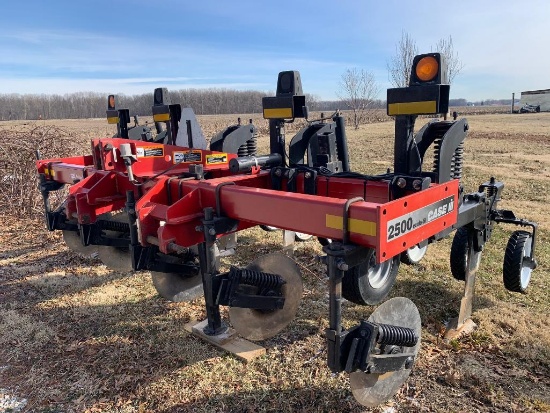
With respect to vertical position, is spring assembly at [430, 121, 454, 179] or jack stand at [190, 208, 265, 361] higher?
spring assembly at [430, 121, 454, 179]

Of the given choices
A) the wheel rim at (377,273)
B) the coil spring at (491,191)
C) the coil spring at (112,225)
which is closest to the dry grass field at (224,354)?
the wheel rim at (377,273)

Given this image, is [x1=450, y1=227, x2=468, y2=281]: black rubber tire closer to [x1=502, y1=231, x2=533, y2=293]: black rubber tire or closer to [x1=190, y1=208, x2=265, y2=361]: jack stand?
[x1=502, y1=231, x2=533, y2=293]: black rubber tire

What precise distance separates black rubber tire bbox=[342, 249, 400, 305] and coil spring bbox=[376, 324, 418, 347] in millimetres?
682

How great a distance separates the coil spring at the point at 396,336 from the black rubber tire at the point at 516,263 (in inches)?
66.9

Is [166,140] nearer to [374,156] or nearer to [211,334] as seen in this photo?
[211,334]

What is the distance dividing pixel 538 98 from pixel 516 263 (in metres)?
50.0

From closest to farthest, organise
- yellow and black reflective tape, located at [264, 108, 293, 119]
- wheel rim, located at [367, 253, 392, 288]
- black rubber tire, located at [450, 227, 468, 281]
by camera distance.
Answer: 1. yellow and black reflective tape, located at [264, 108, 293, 119]
2. wheel rim, located at [367, 253, 392, 288]
3. black rubber tire, located at [450, 227, 468, 281]

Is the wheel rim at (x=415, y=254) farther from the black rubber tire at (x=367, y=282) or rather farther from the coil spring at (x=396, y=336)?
the coil spring at (x=396, y=336)

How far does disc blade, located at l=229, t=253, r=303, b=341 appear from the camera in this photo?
306cm

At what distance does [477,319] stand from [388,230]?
88.6 inches

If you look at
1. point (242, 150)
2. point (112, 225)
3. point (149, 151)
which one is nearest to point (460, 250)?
point (242, 150)

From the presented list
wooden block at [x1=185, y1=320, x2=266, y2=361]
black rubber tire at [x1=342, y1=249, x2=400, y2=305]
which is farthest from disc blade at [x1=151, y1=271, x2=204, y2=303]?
black rubber tire at [x1=342, y1=249, x2=400, y2=305]

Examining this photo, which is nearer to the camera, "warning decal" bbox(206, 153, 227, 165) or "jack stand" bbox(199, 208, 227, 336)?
"jack stand" bbox(199, 208, 227, 336)

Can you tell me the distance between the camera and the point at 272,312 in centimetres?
318
